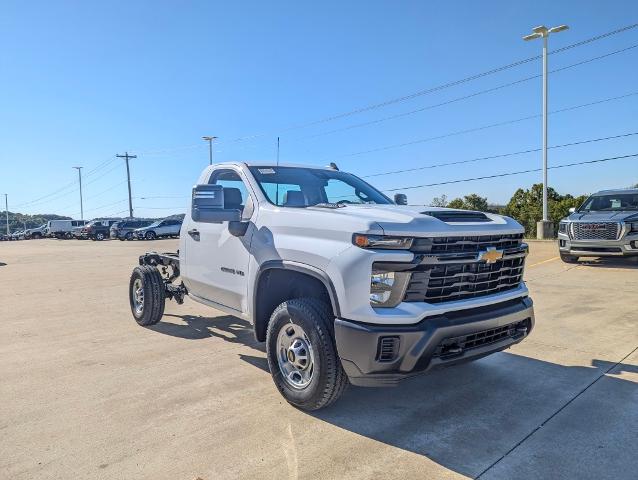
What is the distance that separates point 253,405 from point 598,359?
339cm

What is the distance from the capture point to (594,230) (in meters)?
11.4

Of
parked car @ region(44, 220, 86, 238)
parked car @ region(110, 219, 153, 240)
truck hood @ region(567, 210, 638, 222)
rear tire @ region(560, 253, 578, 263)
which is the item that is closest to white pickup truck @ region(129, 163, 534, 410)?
truck hood @ region(567, 210, 638, 222)

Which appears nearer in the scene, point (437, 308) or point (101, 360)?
point (437, 308)

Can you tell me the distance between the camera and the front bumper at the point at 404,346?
3.08 meters

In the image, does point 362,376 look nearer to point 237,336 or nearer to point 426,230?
point 426,230

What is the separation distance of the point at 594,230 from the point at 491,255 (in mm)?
9295

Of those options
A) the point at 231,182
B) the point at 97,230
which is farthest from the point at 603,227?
the point at 97,230

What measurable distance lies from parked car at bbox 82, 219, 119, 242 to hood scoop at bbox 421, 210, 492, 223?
44018 mm

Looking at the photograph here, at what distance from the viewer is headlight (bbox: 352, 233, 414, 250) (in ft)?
10.5

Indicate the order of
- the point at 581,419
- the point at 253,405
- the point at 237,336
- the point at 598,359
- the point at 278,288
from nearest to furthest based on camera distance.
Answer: the point at 581,419 → the point at 253,405 → the point at 278,288 → the point at 598,359 → the point at 237,336

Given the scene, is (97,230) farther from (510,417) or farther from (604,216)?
(510,417)

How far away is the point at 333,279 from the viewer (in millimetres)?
3281

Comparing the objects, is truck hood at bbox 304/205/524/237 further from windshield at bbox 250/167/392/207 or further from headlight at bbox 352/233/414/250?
windshield at bbox 250/167/392/207

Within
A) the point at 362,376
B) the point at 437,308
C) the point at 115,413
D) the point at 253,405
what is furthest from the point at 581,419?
the point at 115,413
